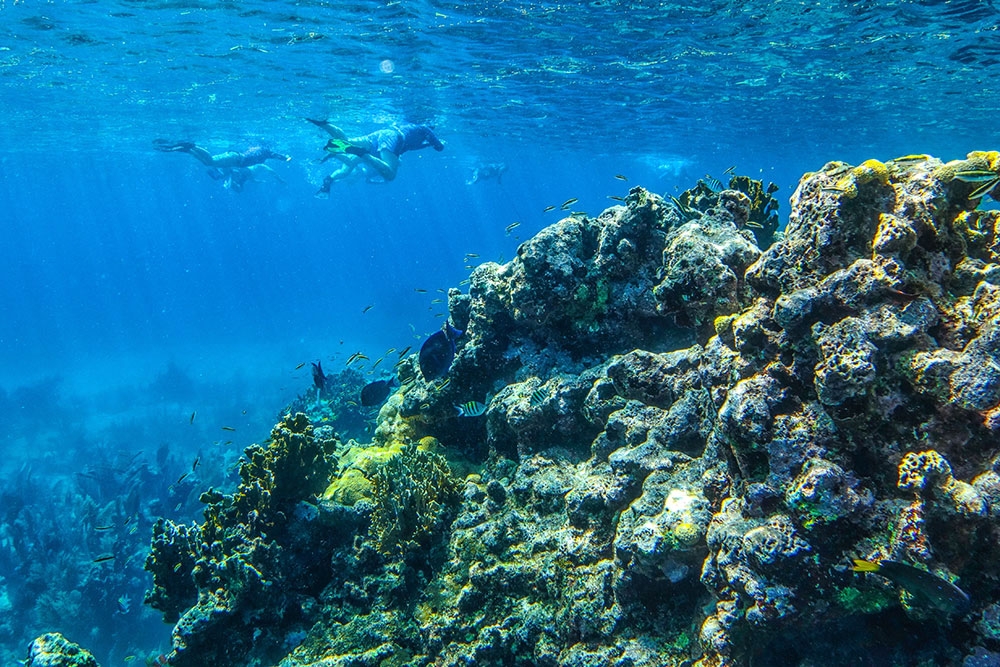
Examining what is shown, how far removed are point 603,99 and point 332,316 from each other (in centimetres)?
4932

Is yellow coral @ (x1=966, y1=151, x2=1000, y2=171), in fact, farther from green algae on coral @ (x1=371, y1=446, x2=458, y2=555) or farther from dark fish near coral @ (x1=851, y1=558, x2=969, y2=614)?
green algae on coral @ (x1=371, y1=446, x2=458, y2=555)

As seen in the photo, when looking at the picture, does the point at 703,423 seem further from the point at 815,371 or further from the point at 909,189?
the point at 909,189

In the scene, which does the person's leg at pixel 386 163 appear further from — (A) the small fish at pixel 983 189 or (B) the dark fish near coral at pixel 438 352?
(A) the small fish at pixel 983 189

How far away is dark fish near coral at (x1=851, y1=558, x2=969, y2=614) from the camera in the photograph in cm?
240

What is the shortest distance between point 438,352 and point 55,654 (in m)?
4.54

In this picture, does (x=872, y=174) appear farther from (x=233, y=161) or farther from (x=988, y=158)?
(x=233, y=161)

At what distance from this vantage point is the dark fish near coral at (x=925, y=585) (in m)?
2.40

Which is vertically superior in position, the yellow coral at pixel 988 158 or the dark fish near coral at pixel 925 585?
the yellow coral at pixel 988 158

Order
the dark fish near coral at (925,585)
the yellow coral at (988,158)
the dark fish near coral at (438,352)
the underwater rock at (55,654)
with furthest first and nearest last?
the dark fish near coral at (438,352) → the underwater rock at (55,654) → the yellow coral at (988,158) → the dark fish near coral at (925,585)

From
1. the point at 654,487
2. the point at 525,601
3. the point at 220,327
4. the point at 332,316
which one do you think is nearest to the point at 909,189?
the point at 654,487

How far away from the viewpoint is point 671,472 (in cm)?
425

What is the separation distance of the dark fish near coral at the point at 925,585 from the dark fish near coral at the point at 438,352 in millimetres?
4714

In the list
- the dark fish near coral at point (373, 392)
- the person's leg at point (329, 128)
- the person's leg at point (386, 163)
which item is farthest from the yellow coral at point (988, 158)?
the person's leg at point (386, 163)

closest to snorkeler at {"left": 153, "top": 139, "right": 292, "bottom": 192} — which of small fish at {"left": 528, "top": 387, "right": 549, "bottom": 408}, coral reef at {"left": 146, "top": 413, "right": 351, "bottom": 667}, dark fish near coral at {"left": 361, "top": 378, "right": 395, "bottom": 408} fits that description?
dark fish near coral at {"left": 361, "top": 378, "right": 395, "bottom": 408}
